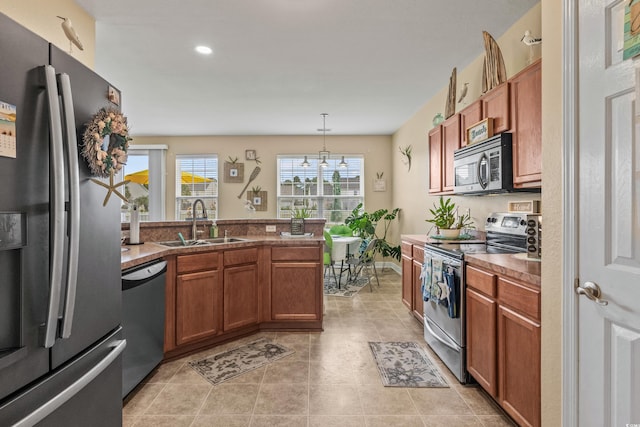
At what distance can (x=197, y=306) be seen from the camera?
8.84ft

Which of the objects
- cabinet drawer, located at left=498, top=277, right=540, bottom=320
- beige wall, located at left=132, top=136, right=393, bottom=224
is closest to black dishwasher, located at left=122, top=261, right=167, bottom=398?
cabinet drawer, located at left=498, top=277, right=540, bottom=320

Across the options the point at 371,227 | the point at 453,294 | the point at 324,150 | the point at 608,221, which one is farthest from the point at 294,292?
the point at 324,150

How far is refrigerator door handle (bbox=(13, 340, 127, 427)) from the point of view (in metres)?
0.90

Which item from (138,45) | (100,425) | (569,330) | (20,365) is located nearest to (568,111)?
(569,330)

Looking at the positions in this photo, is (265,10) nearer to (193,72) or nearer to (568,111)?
(193,72)

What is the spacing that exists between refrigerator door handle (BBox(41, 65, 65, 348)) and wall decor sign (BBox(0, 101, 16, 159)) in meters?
0.08

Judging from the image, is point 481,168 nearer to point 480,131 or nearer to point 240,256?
point 480,131

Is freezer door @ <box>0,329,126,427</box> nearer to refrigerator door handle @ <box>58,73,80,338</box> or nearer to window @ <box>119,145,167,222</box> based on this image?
refrigerator door handle @ <box>58,73,80,338</box>

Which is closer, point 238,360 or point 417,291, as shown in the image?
point 238,360

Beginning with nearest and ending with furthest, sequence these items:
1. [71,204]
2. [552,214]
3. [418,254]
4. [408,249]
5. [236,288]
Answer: [71,204], [552,214], [236,288], [418,254], [408,249]

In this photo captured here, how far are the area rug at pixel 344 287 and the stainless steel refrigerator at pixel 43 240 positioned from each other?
12.2 ft

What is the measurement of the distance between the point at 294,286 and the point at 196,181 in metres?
4.33

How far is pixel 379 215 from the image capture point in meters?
5.96

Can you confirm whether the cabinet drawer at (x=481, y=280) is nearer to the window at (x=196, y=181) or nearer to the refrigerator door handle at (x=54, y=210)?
the refrigerator door handle at (x=54, y=210)
